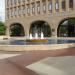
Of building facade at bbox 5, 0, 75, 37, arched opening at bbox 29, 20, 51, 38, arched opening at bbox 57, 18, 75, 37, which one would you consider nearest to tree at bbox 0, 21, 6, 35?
building facade at bbox 5, 0, 75, 37

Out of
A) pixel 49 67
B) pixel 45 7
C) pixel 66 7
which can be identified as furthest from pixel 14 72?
pixel 45 7

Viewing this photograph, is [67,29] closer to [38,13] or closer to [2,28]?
[38,13]

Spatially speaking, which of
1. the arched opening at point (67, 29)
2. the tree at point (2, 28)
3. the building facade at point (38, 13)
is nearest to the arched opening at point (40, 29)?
the building facade at point (38, 13)

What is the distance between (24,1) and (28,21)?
19.7ft

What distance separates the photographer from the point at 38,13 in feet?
188

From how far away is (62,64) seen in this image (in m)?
13.3

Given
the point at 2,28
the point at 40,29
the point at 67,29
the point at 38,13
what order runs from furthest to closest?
the point at 2,28, the point at 40,29, the point at 67,29, the point at 38,13

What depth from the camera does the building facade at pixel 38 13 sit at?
50.8 metres

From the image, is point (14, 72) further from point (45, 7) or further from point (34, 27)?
point (34, 27)

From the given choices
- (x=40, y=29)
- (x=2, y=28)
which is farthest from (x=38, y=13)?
(x=2, y=28)

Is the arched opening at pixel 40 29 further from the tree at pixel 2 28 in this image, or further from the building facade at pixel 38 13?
the tree at pixel 2 28

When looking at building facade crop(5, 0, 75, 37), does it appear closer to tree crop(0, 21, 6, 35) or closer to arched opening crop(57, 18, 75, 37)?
arched opening crop(57, 18, 75, 37)

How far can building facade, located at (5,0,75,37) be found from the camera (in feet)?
167

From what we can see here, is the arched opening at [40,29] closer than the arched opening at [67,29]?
No
